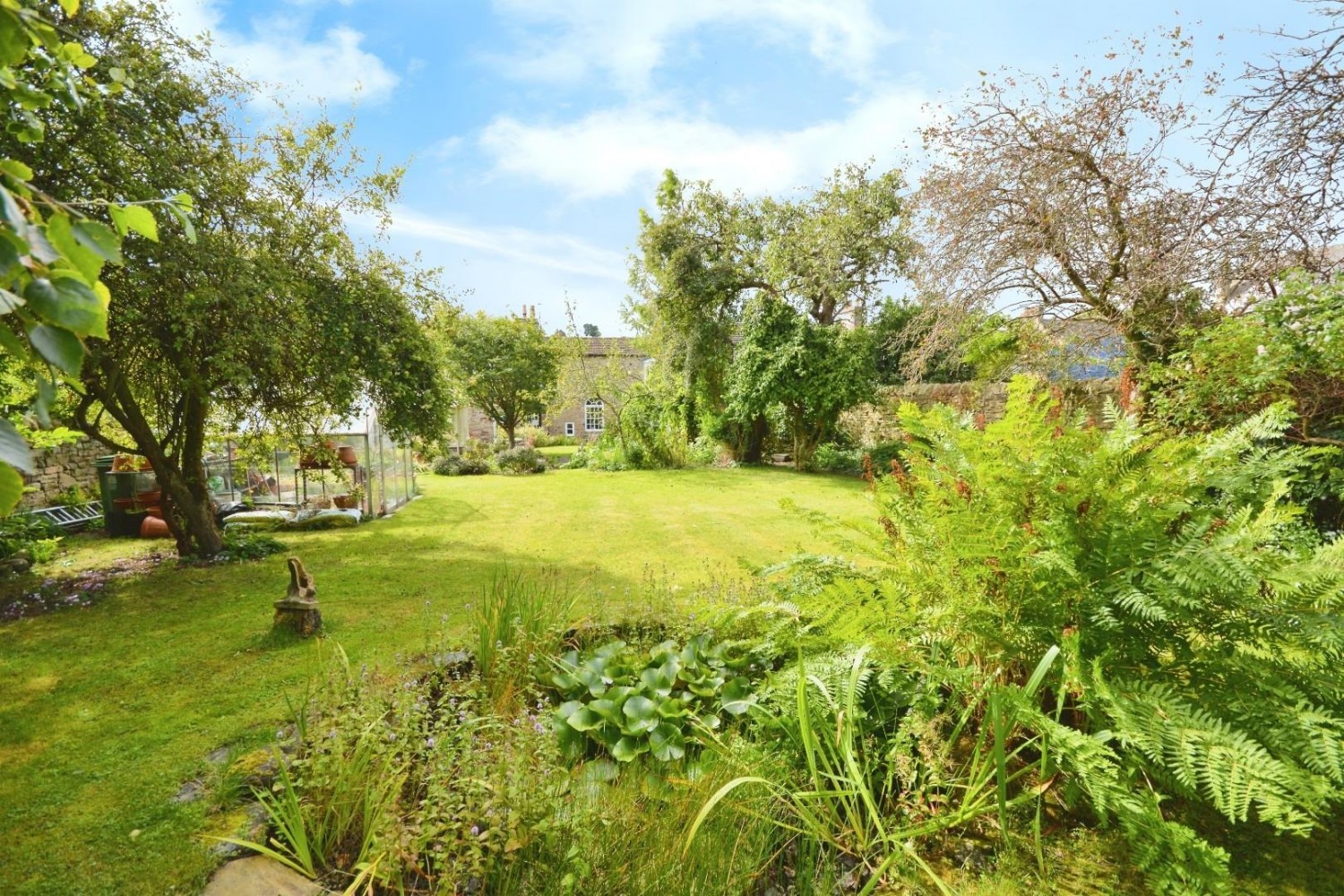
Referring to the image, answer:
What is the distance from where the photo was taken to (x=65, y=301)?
0.82 m

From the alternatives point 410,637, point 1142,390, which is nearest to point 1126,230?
point 1142,390

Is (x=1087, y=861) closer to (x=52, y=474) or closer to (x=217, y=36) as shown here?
(x=217, y=36)

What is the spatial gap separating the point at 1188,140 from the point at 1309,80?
1628mm

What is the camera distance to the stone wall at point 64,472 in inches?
362

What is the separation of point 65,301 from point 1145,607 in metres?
2.70

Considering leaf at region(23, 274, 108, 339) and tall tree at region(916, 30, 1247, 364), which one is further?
tall tree at region(916, 30, 1247, 364)

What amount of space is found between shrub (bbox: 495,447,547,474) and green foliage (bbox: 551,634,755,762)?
13.6 metres

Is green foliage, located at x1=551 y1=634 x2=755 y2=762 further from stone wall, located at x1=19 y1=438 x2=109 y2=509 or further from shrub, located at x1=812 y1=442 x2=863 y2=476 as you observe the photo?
shrub, located at x1=812 y1=442 x2=863 y2=476

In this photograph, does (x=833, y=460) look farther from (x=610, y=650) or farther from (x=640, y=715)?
(x=640, y=715)

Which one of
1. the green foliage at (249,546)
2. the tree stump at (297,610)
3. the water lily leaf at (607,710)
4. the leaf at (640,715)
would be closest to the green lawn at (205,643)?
the tree stump at (297,610)

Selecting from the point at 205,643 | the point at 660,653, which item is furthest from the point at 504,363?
the point at 660,653

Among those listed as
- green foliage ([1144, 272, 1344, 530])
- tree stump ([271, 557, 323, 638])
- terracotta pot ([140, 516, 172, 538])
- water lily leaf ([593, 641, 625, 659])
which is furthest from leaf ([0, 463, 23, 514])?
terracotta pot ([140, 516, 172, 538])

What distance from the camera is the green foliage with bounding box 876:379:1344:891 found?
1893 millimetres

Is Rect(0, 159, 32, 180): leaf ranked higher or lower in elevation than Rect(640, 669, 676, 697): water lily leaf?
higher
